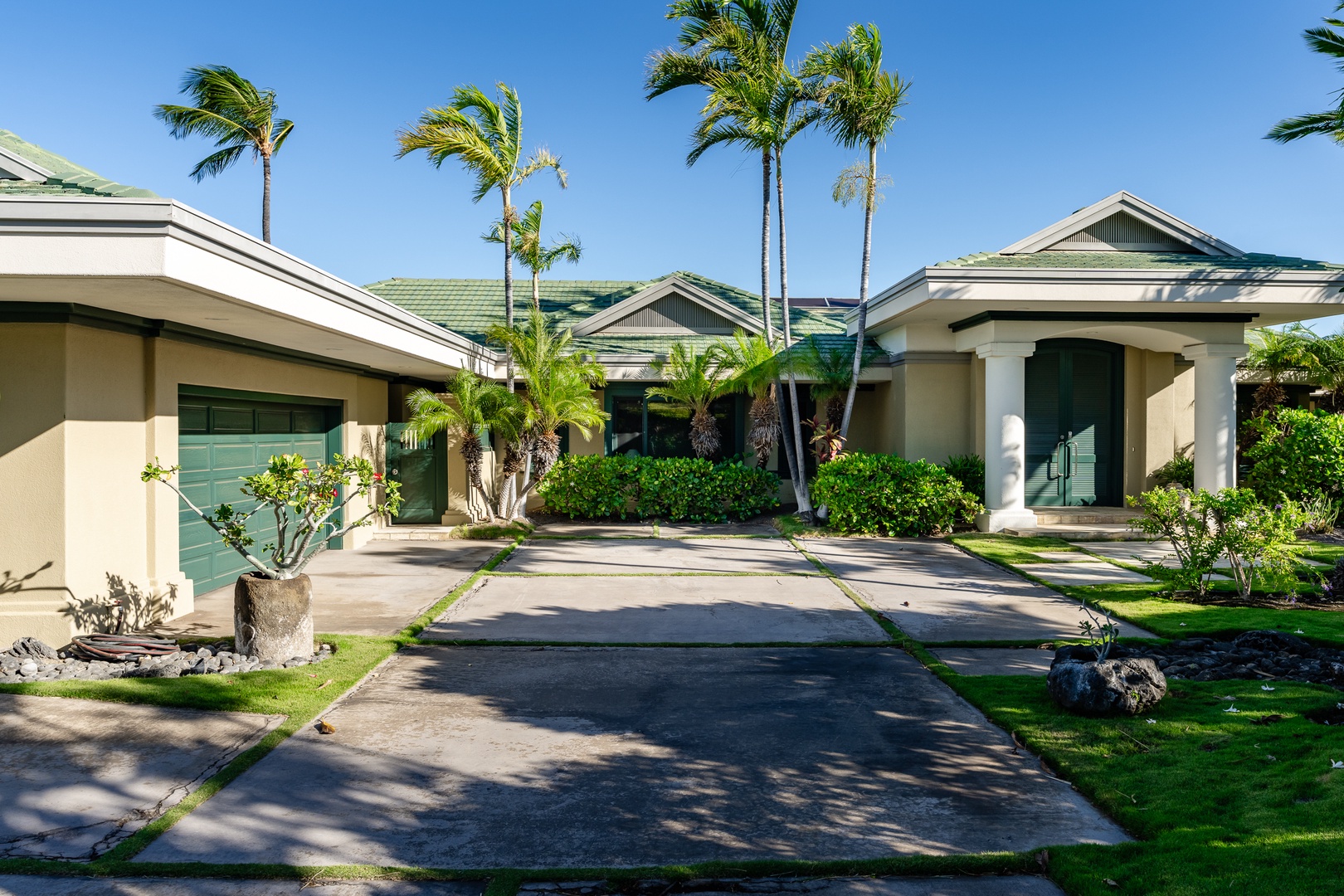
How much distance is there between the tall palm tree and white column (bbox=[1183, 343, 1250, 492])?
8564 mm

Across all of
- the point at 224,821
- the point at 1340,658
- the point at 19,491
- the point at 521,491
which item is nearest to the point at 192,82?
the point at 521,491

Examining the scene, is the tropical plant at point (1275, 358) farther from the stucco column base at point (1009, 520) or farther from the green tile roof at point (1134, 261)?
the stucco column base at point (1009, 520)

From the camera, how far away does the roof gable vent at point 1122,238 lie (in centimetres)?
1667

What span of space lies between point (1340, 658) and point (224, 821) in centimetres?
815

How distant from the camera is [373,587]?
10.4 m

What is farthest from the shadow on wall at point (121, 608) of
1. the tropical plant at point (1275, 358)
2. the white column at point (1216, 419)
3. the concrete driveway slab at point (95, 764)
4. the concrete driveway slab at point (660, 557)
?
the tropical plant at point (1275, 358)

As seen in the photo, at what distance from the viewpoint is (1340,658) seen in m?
7.02

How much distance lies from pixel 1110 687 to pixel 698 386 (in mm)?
11727

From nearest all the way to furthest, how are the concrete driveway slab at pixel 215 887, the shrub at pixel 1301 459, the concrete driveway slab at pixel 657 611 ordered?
the concrete driveway slab at pixel 215 887 < the concrete driveway slab at pixel 657 611 < the shrub at pixel 1301 459

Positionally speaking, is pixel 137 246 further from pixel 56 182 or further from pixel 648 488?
pixel 648 488

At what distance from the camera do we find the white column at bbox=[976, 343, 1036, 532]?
48.2 feet

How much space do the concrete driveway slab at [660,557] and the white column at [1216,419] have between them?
741 cm

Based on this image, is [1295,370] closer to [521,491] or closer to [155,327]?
[521,491]

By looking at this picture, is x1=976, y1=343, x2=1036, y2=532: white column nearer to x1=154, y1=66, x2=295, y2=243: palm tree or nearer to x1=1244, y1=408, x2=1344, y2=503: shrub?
x1=1244, y1=408, x2=1344, y2=503: shrub
